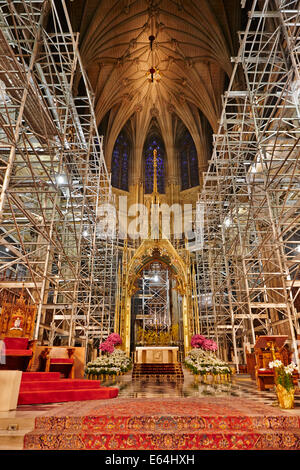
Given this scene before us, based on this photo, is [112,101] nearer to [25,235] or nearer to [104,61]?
[104,61]

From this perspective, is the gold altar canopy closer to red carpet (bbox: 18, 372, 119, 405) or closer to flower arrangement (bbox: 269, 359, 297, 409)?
red carpet (bbox: 18, 372, 119, 405)

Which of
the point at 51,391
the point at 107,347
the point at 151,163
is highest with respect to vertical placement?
the point at 151,163

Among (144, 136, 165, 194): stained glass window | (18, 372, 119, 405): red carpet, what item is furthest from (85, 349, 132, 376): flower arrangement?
(144, 136, 165, 194): stained glass window

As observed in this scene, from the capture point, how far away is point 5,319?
9.03 meters

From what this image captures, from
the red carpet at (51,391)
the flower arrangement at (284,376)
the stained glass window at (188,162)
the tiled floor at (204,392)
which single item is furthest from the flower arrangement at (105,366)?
the stained glass window at (188,162)

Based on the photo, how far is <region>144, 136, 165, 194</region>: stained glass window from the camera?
25844 mm

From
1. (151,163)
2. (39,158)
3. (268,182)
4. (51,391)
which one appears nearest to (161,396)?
(51,391)

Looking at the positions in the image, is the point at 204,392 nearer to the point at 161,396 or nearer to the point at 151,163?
the point at 161,396

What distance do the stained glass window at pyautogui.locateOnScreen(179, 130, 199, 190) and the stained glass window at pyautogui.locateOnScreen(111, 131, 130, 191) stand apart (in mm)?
4876

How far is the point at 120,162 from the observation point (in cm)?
2602

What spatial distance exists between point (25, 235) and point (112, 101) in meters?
14.3

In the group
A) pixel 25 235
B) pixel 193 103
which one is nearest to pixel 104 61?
pixel 193 103

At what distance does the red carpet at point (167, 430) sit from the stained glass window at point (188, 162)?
22.2 meters

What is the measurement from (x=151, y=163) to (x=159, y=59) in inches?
322
